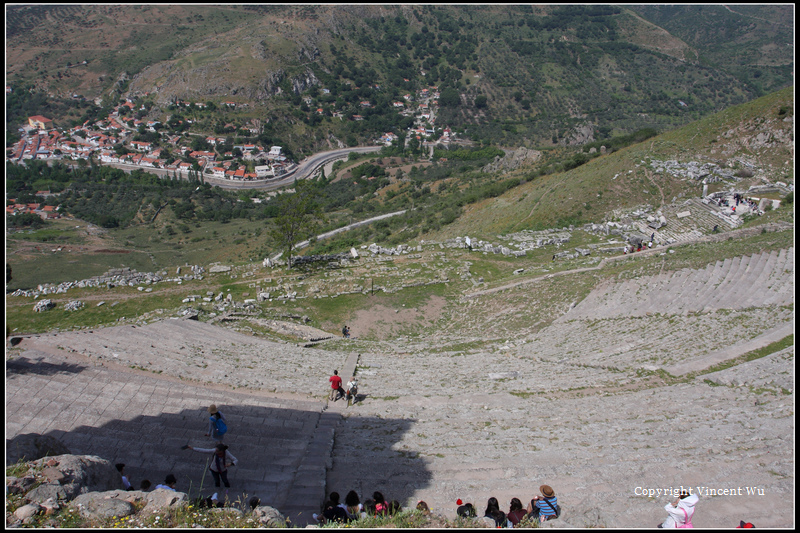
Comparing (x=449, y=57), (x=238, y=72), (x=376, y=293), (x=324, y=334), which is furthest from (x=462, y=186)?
(x=449, y=57)

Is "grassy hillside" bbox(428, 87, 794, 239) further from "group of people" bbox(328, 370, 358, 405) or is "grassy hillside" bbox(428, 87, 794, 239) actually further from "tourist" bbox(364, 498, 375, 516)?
"tourist" bbox(364, 498, 375, 516)

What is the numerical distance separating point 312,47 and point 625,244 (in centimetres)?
15642

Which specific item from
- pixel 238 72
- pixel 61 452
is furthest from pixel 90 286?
pixel 238 72

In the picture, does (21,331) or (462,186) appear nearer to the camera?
(21,331)

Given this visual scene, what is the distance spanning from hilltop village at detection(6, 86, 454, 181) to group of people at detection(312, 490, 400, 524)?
10376 cm

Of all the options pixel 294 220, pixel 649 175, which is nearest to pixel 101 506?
pixel 294 220

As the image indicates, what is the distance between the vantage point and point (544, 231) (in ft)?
111

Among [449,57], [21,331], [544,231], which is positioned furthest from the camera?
[449,57]

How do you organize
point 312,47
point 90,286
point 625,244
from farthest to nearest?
point 312,47
point 625,244
point 90,286

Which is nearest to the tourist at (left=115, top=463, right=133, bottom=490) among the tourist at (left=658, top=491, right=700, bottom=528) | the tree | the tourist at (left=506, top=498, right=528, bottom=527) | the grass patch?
the tourist at (left=506, top=498, right=528, bottom=527)

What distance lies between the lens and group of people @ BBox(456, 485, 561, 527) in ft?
25.1

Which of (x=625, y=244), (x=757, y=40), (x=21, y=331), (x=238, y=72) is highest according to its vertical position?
(x=757, y=40)

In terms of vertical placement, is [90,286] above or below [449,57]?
below

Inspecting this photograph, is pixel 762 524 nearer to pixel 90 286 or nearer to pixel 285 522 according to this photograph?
pixel 285 522
